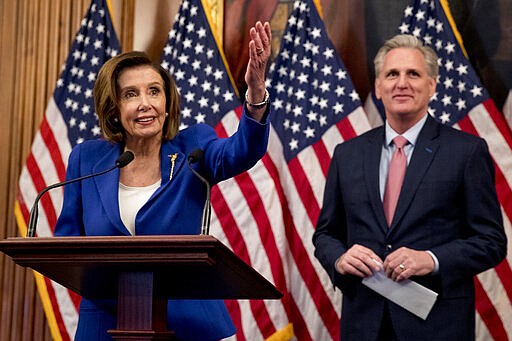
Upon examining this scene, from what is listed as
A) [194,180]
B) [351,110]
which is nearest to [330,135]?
[351,110]

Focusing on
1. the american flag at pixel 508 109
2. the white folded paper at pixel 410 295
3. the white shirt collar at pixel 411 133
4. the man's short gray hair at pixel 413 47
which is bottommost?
the white folded paper at pixel 410 295

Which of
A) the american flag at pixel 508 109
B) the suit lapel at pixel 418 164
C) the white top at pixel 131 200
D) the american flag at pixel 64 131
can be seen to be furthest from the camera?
the american flag at pixel 64 131

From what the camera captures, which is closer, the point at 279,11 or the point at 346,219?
the point at 346,219

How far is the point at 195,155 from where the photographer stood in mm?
2586

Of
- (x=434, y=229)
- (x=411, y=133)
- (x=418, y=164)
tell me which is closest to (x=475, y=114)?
(x=411, y=133)

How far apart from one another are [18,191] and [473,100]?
259cm

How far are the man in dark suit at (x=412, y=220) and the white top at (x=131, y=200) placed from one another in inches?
42.3

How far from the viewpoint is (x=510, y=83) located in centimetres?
464

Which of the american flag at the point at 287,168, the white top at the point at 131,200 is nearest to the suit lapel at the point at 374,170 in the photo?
the american flag at the point at 287,168

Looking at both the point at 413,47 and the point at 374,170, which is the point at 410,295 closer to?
the point at 374,170

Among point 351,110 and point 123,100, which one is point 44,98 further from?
point 123,100

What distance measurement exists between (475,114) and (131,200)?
240 cm

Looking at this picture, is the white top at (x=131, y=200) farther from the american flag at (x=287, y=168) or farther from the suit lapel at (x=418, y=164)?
the american flag at (x=287, y=168)

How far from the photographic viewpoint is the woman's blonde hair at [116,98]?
116 inches
